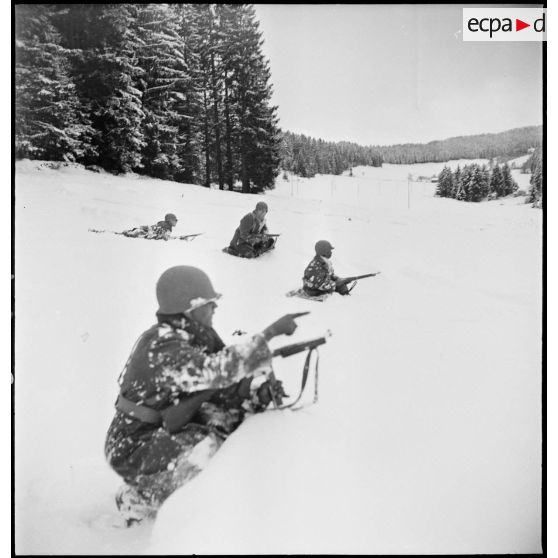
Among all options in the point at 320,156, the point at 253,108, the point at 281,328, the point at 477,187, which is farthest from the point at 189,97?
the point at 477,187

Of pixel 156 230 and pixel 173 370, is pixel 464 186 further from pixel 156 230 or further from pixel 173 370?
pixel 173 370

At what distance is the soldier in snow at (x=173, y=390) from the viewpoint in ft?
6.06

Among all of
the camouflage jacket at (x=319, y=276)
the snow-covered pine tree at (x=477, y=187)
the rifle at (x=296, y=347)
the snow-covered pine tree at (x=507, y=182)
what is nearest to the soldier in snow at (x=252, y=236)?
Result: the camouflage jacket at (x=319, y=276)

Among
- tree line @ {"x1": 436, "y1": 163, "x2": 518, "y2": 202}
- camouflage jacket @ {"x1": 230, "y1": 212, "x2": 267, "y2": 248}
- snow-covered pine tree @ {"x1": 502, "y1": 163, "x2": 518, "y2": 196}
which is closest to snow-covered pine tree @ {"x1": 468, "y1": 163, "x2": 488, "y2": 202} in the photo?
tree line @ {"x1": 436, "y1": 163, "x2": 518, "y2": 202}

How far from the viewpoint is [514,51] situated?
287 centimetres

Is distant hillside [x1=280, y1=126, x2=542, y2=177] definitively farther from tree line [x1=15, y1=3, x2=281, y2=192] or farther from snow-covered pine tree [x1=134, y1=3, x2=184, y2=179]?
snow-covered pine tree [x1=134, y1=3, x2=184, y2=179]

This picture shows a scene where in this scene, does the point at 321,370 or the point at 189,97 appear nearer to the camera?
the point at 321,370

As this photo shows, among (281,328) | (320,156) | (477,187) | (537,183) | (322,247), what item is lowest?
(281,328)

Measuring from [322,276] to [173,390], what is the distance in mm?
2164

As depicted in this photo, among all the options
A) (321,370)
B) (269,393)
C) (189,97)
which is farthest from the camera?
(189,97)

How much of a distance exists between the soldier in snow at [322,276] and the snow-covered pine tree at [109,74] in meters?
1.70

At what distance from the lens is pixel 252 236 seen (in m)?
3.84

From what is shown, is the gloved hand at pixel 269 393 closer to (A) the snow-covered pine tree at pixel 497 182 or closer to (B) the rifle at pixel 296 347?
(B) the rifle at pixel 296 347

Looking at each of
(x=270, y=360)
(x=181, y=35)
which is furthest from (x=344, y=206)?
(x=270, y=360)
